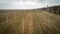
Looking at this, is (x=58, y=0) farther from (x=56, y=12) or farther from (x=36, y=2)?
(x=36, y=2)

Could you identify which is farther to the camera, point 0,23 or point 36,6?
point 36,6

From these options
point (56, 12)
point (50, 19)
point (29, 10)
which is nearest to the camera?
point (50, 19)

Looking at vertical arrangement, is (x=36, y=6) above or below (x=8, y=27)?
above

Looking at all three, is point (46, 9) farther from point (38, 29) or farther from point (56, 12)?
point (38, 29)

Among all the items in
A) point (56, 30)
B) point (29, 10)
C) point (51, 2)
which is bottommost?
point (56, 30)

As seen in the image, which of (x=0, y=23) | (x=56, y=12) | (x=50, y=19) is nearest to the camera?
(x=0, y=23)

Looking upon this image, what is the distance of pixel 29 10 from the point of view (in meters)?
1.84

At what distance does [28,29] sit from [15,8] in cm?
69

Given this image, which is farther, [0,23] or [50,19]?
[50,19]

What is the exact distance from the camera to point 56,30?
1.17 m

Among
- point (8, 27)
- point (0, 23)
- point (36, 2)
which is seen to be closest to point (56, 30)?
point (8, 27)

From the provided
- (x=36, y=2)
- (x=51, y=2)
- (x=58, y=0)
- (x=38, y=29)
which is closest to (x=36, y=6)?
(x=36, y=2)

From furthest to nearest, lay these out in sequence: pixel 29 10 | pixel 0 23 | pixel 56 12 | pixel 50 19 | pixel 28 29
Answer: pixel 29 10
pixel 56 12
pixel 50 19
pixel 0 23
pixel 28 29

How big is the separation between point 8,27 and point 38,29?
0.32 meters
